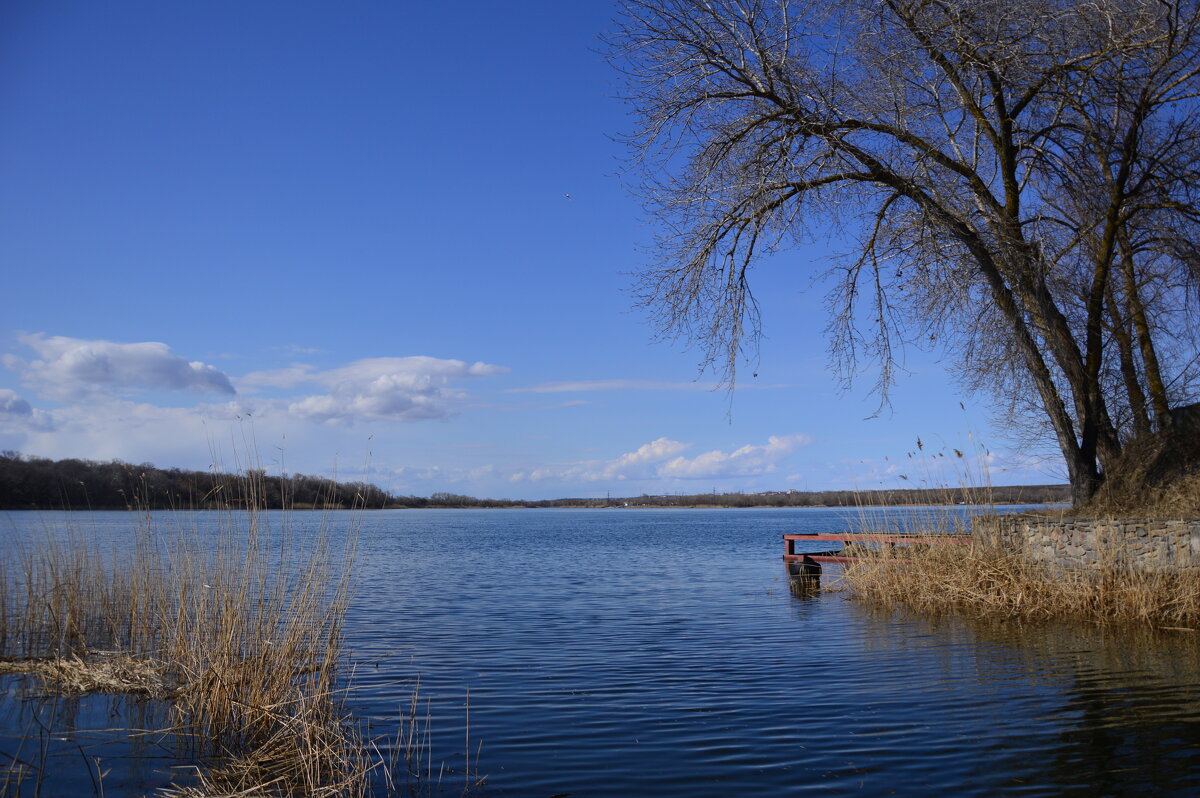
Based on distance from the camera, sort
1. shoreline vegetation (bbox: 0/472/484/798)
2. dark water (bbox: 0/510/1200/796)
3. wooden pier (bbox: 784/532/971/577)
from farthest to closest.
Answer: wooden pier (bbox: 784/532/971/577), dark water (bbox: 0/510/1200/796), shoreline vegetation (bbox: 0/472/484/798)

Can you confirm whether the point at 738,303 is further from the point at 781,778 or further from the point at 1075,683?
the point at 781,778

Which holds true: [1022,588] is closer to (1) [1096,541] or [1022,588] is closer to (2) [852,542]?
(1) [1096,541]

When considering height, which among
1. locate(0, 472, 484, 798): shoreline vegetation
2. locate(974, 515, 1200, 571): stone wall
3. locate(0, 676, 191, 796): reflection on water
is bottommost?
locate(0, 676, 191, 796): reflection on water

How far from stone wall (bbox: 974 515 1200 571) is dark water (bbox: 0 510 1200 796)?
3.78 feet

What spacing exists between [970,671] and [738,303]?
640cm

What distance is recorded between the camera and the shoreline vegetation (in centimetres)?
532

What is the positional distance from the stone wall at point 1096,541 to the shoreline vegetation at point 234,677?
28.1 feet

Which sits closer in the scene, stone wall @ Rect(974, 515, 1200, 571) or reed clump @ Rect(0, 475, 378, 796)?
reed clump @ Rect(0, 475, 378, 796)

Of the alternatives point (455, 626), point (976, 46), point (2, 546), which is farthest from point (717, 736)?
point (2, 546)

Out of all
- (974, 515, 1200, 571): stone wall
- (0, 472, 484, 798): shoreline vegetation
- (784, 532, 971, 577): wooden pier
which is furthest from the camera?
(784, 532, 971, 577): wooden pier

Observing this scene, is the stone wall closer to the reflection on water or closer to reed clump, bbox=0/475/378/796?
reed clump, bbox=0/475/378/796

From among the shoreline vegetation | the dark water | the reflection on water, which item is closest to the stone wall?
the dark water

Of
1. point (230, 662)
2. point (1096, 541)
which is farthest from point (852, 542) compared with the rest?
point (230, 662)

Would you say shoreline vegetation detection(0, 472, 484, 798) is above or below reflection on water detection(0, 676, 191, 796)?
above
